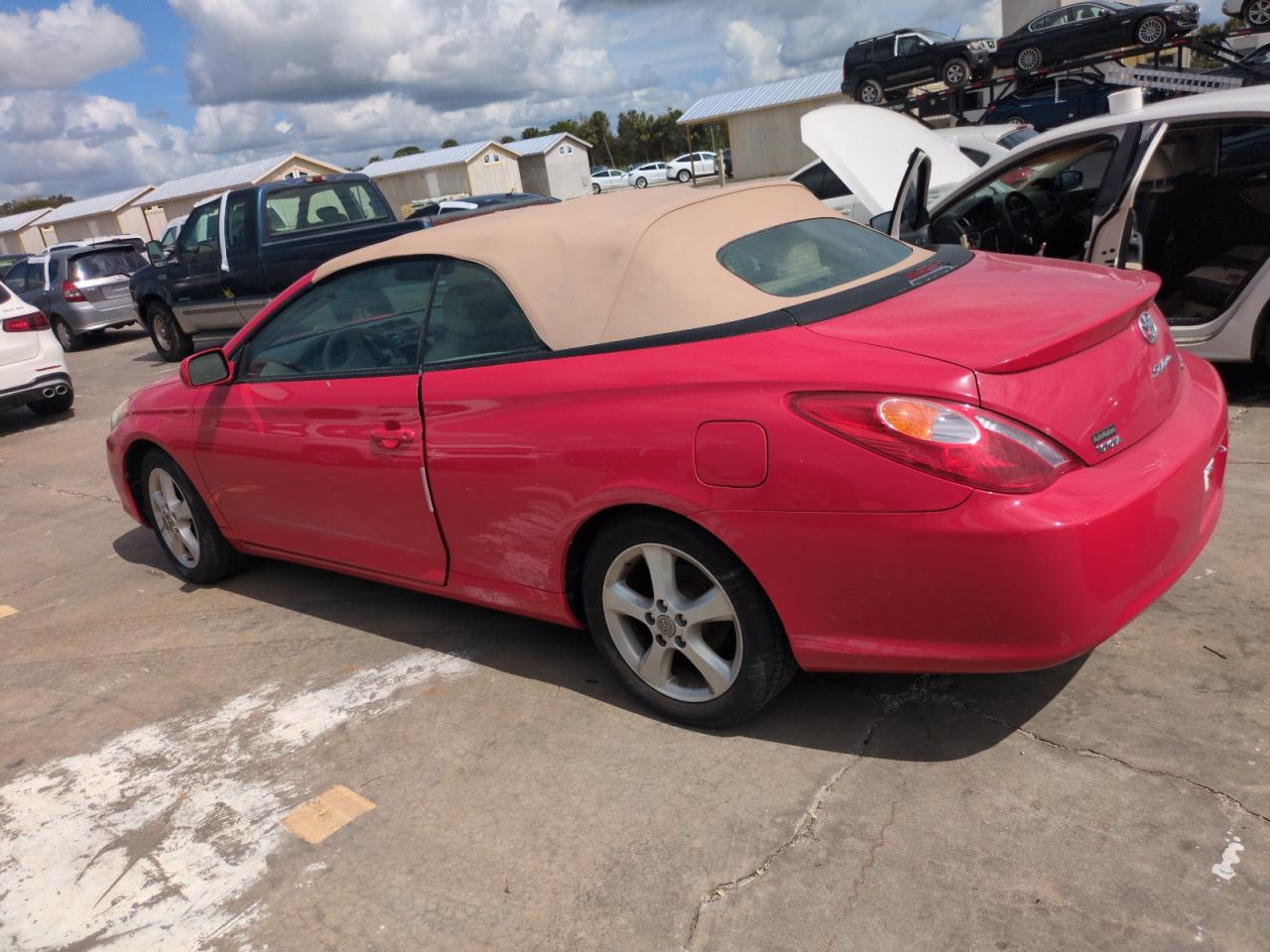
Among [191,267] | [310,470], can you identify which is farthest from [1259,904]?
[191,267]

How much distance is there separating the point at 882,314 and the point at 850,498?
647 mm

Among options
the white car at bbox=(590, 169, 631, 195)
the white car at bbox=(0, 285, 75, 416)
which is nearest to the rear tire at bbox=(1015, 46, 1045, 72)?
the white car at bbox=(0, 285, 75, 416)

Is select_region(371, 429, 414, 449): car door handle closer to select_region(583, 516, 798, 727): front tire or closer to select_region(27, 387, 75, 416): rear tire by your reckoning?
select_region(583, 516, 798, 727): front tire

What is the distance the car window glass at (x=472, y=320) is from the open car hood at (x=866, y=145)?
10.8 ft

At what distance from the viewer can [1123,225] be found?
539 cm

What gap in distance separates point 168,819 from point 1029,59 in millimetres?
22187

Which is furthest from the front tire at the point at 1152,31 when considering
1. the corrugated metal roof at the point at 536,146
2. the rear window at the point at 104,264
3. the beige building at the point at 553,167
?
the corrugated metal roof at the point at 536,146

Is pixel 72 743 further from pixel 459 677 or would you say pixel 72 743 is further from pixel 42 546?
pixel 42 546

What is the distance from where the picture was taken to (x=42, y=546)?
604 cm

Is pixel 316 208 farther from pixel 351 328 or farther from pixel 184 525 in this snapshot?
pixel 351 328

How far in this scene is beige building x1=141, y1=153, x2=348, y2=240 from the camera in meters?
50.0

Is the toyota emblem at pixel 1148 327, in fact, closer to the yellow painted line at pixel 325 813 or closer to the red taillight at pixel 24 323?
the yellow painted line at pixel 325 813

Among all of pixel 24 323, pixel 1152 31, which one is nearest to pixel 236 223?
pixel 24 323

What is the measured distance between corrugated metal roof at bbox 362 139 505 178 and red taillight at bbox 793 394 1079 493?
5628 cm
